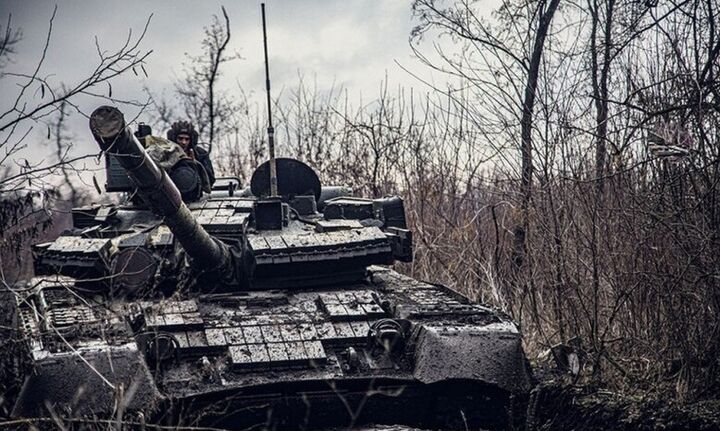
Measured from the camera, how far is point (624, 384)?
28.1ft

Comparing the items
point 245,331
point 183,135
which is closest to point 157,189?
point 245,331

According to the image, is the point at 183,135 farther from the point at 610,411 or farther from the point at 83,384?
the point at 610,411

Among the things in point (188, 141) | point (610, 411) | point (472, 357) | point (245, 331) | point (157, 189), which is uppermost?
point (188, 141)

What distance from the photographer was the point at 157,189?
301 inches

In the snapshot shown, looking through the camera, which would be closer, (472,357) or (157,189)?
(472,357)

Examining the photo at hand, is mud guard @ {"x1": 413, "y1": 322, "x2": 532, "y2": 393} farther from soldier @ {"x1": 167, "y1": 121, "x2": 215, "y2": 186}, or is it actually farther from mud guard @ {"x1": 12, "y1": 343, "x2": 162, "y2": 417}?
soldier @ {"x1": 167, "y1": 121, "x2": 215, "y2": 186}

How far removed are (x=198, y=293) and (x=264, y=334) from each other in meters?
1.21

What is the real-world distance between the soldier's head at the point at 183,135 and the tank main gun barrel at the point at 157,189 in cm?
188

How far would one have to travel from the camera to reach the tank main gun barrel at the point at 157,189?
675cm

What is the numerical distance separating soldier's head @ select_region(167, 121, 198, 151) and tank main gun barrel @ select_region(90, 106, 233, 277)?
1878mm

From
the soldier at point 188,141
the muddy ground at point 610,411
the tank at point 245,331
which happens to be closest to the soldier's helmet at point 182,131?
the soldier at point 188,141

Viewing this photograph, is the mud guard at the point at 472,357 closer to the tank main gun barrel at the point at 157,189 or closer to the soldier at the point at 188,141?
the tank main gun barrel at the point at 157,189

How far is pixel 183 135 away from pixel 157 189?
9.02ft

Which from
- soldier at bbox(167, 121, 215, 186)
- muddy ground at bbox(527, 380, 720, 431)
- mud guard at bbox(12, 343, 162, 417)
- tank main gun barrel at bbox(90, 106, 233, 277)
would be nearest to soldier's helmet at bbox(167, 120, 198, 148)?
soldier at bbox(167, 121, 215, 186)
